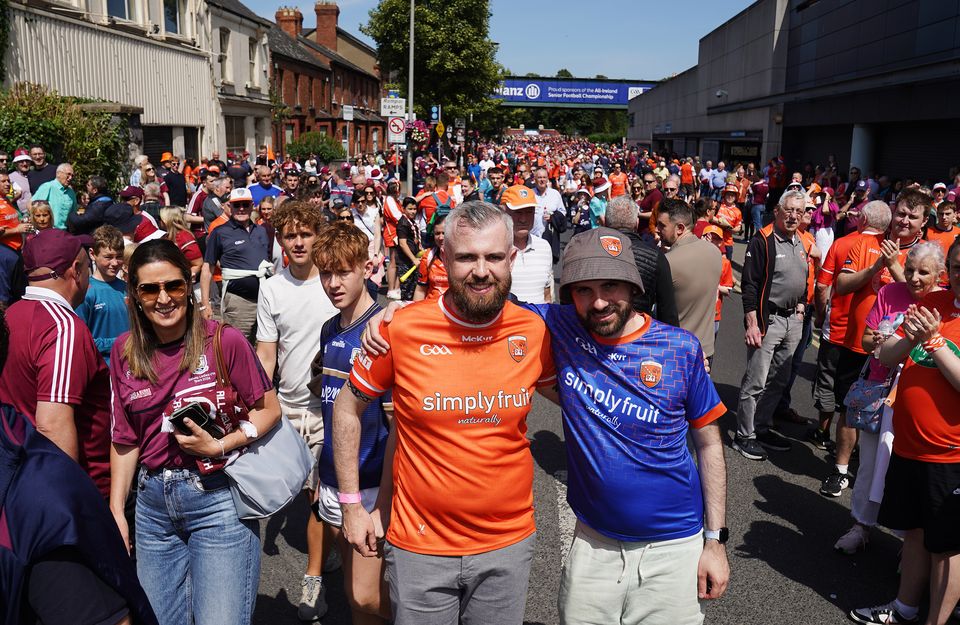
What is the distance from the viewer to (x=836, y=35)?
23.5 m

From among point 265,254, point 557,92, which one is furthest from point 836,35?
point 557,92

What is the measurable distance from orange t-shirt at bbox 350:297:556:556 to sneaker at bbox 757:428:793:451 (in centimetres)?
448

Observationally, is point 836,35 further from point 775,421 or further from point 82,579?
point 82,579

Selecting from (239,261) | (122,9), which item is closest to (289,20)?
(122,9)

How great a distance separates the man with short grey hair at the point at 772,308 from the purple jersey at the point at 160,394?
14.8 feet

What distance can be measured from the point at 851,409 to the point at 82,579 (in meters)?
4.55

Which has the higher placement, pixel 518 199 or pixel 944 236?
pixel 518 199

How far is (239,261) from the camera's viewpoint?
7164 millimetres

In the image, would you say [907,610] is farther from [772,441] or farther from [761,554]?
[772,441]

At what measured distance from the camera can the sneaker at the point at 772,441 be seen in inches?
257

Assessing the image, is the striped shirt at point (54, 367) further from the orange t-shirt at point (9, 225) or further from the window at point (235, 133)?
the window at point (235, 133)

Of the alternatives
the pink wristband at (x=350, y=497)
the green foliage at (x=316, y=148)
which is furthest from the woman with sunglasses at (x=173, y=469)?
the green foliage at (x=316, y=148)

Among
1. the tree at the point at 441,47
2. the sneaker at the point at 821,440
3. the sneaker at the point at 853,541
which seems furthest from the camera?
the tree at the point at 441,47

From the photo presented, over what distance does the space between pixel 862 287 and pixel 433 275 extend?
3.27m
